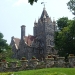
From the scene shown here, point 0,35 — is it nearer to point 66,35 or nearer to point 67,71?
point 66,35

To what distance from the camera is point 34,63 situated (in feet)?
78.1

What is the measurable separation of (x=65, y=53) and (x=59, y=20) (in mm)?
13213

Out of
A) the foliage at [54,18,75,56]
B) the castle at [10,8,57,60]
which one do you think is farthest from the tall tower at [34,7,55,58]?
the foliage at [54,18,75,56]

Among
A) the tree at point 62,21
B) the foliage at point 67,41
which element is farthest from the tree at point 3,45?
the tree at point 62,21

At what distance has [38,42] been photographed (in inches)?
2820

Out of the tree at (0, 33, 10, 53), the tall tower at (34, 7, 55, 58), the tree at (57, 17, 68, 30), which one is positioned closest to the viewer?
the tree at (0, 33, 10, 53)

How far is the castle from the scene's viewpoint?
69338 millimetres

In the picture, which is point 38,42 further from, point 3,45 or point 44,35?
point 3,45

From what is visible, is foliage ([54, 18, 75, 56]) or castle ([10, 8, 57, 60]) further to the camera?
castle ([10, 8, 57, 60])

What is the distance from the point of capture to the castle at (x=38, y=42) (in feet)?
227

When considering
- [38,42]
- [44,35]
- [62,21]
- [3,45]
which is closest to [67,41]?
[62,21]

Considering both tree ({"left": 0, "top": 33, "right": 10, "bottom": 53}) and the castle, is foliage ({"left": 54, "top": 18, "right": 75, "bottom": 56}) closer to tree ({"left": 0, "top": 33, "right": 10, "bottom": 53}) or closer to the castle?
tree ({"left": 0, "top": 33, "right": 10, "bottom": 53})

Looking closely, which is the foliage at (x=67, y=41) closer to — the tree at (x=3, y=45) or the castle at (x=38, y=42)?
the tree at (x=3, y=45)

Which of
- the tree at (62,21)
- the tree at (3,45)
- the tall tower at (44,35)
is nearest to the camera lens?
the tree at (3,45)
